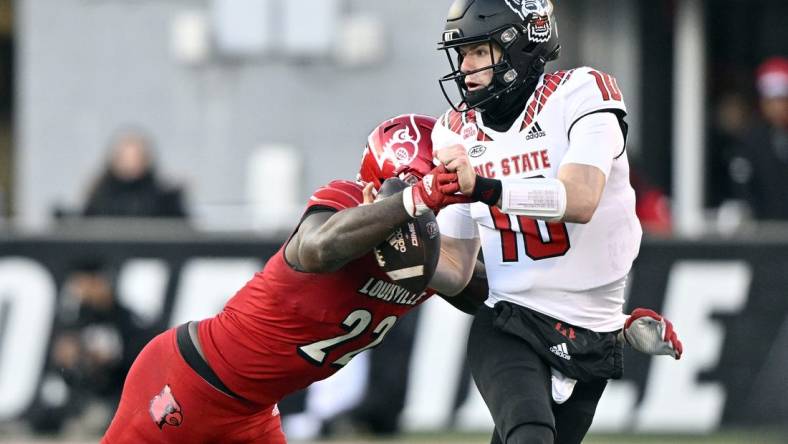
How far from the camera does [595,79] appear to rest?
5254 millimetres

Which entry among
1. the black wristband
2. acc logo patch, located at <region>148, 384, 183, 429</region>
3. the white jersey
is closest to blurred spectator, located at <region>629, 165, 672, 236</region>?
the white jersey

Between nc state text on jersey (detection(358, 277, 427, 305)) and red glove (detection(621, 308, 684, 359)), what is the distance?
28.5 inches

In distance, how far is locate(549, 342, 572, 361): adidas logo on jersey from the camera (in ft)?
17.3

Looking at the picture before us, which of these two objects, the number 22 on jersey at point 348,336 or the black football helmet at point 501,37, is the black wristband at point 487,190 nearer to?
the black football helmet at point 501,37

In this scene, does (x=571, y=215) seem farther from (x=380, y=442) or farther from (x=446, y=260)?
(x=380, y=442)

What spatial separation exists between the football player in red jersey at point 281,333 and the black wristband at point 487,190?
29 cm

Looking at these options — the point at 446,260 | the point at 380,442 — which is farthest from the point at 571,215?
the point at 380,442

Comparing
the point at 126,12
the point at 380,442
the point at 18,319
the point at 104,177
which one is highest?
the point at 126,12

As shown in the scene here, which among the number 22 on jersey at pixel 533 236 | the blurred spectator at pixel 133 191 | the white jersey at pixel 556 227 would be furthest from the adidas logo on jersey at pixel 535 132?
the blurred spectator at pixel 133 191

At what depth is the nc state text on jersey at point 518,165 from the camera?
17.2 feet

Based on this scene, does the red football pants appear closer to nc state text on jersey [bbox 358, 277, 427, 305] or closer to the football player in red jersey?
the football player in red jersey

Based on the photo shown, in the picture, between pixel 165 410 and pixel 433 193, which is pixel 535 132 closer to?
pixel 433 193

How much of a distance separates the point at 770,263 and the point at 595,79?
486 cm

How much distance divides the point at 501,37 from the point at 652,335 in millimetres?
1095
